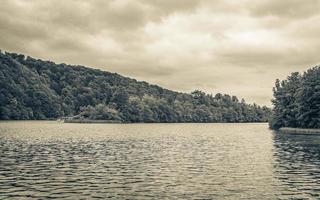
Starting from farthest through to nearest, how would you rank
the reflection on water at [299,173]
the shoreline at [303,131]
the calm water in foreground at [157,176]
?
the shoreline at [303,131] → the reflection on water at [299,173] → the calm water in foreground at [157,176]

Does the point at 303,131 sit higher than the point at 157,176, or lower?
higher

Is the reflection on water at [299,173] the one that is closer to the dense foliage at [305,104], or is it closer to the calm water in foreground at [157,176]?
the calm water in foreground at [157,176]

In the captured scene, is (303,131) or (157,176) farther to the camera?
(303,131)

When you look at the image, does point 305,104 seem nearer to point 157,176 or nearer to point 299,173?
point 299,173

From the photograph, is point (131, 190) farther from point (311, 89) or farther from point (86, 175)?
point (311, 89)

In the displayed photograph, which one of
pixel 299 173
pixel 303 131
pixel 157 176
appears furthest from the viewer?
pixel 303 131

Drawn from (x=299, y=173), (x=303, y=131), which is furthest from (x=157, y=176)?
(x=303, y=131)

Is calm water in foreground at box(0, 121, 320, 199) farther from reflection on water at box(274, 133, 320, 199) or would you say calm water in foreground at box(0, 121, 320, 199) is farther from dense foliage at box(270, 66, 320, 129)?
dense foliage at box(270, 66, 320, 129)

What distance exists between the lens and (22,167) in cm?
5869

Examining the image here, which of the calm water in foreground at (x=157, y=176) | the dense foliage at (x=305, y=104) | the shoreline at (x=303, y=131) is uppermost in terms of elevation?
the dense foliage at (x=305, y=104)

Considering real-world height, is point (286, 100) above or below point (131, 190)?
above

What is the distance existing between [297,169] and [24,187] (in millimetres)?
36052

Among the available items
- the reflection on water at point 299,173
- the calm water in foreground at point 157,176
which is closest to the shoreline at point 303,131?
the reflection on water at point 299,173

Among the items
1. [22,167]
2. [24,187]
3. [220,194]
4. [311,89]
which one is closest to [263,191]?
[220,194]
